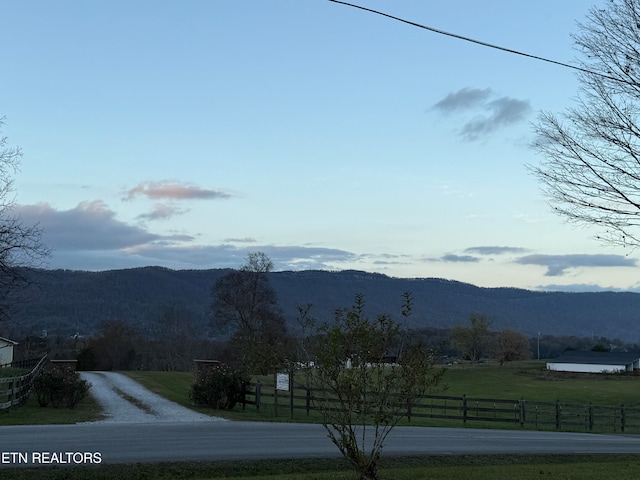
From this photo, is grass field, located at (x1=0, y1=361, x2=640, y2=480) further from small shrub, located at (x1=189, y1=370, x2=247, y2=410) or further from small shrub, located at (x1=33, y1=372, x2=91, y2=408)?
small shrub, located at (x1=189, y1=370, x2=247, y2=410)

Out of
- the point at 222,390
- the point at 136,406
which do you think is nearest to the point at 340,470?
the point at 222,390

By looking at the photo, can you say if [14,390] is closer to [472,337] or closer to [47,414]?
[47,414]

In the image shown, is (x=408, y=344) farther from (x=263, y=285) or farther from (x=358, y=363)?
(x=263, y=285)

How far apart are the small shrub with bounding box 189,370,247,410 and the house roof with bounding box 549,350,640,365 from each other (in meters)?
101

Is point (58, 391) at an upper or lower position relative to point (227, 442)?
upper

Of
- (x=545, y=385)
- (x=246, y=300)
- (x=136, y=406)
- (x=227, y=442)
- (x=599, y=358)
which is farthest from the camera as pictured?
(x=599, y=358)

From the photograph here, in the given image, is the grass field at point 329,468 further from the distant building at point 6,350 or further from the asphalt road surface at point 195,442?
the distant building at point 6,350

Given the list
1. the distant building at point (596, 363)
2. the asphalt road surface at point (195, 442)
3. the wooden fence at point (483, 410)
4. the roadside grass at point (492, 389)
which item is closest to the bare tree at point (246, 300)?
the roadside grass at point (492, 389)

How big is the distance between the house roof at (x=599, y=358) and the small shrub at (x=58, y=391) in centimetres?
10475

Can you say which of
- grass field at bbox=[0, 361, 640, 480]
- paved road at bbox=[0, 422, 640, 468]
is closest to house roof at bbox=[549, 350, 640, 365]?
paved road at bbox=[0, 422, 640, 468]

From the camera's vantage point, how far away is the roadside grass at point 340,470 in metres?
12.9

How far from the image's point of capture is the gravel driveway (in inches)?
942

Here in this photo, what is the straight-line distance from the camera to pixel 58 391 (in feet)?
88.4

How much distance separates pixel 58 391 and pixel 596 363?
→ 107439 millimetres
